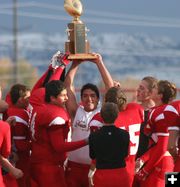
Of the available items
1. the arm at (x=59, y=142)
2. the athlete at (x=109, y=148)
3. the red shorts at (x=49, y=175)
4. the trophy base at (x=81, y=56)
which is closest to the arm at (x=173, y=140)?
the athlete at (x=109, y=148)

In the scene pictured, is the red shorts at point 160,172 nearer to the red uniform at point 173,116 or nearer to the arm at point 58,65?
the red uniform at point 173,116

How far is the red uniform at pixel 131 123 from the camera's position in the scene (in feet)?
33.7

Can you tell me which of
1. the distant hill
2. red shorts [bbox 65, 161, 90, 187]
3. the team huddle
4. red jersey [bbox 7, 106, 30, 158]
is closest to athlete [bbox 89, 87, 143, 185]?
the team huddle

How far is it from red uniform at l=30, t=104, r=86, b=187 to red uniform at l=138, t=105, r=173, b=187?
77cm

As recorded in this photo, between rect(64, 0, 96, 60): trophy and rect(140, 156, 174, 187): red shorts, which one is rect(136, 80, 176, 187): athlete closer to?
rect(140, 156, 174, 187): red shorts

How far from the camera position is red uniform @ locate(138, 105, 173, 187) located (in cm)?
1035

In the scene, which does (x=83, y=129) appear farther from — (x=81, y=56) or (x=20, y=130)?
(x=81, y=56)

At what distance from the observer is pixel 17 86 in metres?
11.0

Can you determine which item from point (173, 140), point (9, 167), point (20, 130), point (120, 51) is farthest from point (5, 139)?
point (120, 51)

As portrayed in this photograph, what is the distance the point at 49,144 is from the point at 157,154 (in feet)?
3.83

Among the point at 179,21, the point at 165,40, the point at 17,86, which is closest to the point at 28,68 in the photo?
the point at 179,21

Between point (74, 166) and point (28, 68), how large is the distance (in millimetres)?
80156

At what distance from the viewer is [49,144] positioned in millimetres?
10578

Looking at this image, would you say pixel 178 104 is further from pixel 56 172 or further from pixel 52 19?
pixel 52 19
